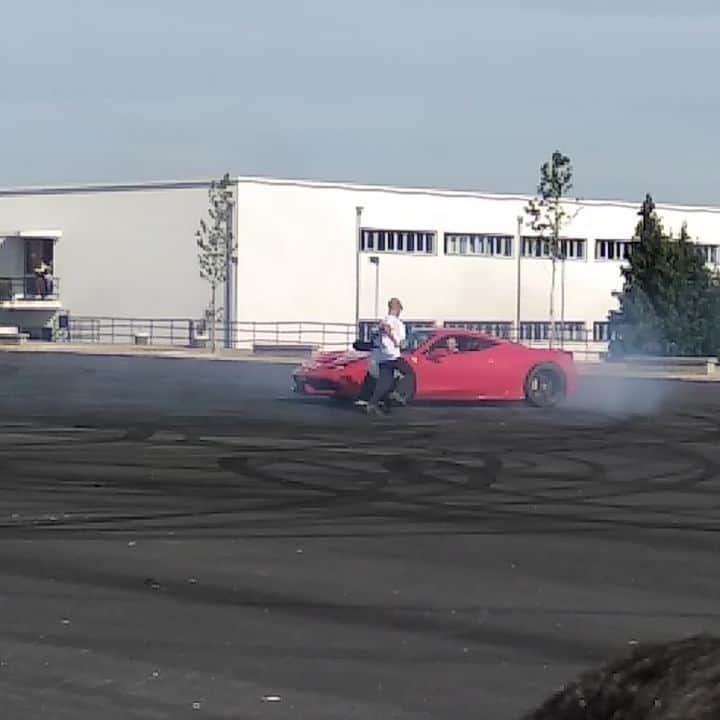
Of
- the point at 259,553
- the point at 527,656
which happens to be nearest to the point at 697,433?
the point at 259,553

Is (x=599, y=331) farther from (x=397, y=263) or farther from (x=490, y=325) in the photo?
(x=397, y=263)

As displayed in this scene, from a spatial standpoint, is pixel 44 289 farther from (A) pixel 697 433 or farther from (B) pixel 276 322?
(A) pixel 697 433

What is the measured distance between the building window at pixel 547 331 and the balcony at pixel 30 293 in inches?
779

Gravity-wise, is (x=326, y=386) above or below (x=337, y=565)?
above

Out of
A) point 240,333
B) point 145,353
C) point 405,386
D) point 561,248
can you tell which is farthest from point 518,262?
point 405,386

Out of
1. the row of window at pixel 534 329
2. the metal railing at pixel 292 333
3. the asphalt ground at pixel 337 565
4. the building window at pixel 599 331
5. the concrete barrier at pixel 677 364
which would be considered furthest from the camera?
the building window at pixel 599 331

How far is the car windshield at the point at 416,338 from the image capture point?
2631 cm

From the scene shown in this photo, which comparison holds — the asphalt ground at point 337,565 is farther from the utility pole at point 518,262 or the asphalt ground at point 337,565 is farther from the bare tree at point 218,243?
the utility pole at point 518,262

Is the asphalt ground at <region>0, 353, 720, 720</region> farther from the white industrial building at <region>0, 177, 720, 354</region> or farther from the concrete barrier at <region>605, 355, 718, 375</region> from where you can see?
the white industrial building at <region>0, 177, 720, 354</region>

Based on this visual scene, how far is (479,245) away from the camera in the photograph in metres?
70.9

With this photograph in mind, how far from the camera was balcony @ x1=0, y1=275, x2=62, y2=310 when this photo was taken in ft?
224

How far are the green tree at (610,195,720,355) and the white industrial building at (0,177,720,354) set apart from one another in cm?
1702

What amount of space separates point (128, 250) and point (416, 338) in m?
42.3

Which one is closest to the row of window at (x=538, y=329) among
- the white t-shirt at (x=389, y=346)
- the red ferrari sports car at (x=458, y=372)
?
the red ferrari sports car at (x=458, y=372)
